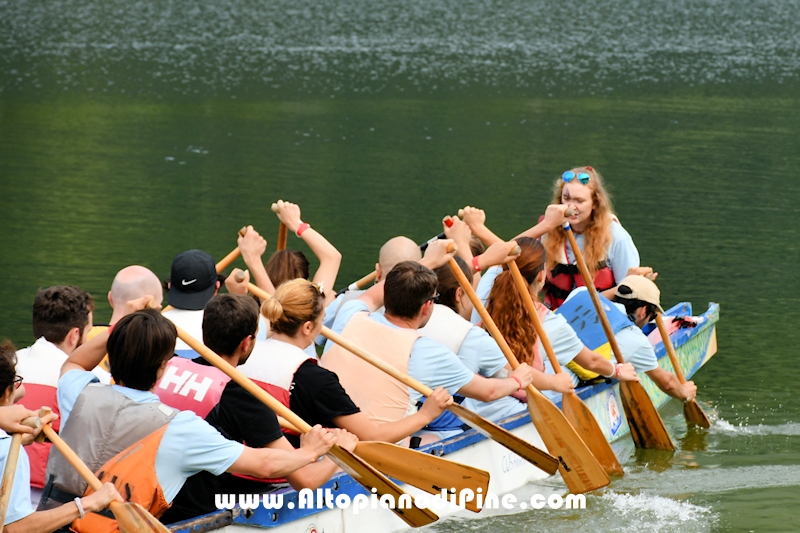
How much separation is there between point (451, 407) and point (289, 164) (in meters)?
15.0

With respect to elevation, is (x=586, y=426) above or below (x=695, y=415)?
above

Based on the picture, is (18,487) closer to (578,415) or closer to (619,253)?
(578,415)

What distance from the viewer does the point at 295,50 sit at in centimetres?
3822

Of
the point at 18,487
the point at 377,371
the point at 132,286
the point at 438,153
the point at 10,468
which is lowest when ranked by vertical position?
the point at 438,153

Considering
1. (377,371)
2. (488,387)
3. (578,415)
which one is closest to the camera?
(377,371)

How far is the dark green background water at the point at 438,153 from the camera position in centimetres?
1003

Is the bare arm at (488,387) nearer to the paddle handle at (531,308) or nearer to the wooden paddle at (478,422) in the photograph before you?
the wooden paddle at (478,422)

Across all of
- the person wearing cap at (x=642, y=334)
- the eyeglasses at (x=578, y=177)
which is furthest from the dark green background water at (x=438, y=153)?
the eyeglasses at (x=578, y=177)

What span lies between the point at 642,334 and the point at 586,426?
0.94 metres

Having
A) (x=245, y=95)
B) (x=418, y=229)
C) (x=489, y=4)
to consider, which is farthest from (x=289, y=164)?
(x=489, y=4)

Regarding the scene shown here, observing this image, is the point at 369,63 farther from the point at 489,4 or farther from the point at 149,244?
the point at 149,244

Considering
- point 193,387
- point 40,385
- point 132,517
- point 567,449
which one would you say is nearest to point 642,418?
point 567,449

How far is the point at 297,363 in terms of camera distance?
5582 millimetres

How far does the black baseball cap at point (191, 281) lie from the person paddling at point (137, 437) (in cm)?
159
